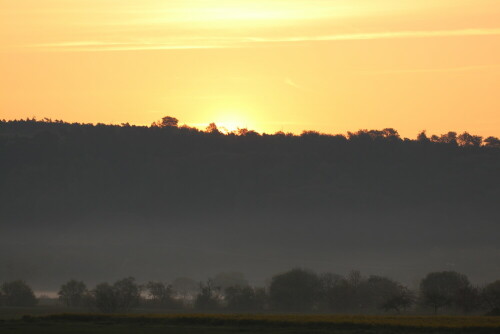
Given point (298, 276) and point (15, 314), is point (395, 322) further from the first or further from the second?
point (298, 276)

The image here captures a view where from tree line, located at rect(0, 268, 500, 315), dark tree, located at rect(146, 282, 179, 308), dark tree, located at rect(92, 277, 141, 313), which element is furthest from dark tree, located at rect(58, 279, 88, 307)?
dark tree, located at rect(92, 277, 141, 313)

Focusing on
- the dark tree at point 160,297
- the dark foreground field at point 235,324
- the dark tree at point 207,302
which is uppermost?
the dark tree at point 160,297

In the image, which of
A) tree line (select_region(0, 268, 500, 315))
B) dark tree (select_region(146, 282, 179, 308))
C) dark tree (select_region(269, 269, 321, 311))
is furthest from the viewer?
dark tree (select_region(146, 282, 179, 308))

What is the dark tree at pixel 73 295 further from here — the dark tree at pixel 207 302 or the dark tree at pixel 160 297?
the dark tree at pixel 207 302

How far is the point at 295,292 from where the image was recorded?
336 ft

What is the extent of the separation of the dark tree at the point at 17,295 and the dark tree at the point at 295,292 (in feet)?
67.9

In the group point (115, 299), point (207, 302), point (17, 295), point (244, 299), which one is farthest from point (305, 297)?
point (17, 295)

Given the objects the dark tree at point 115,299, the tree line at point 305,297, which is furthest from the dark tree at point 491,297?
the dark tree at point 115,299

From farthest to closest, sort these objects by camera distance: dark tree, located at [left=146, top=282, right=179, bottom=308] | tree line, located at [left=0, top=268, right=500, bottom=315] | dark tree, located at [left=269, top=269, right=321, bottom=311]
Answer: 1. dark tree, located at [left=146, top=282, right=179, bottom=308]
2. dark tree, located at [left=269, top=269, right=321, bottom=311]
3. tree line, located at [left=0, top=268, right=500, bottom=315]

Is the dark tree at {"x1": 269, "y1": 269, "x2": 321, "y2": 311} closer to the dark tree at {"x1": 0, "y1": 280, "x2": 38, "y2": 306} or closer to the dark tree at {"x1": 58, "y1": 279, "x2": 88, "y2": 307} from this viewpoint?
the dark tree at {"x1": 58, "y1": 279, "x2": 88, "y2": 307}

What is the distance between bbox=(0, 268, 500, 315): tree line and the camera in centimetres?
8906

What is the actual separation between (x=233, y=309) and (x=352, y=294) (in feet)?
33.3

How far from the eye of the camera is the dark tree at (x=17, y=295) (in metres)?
104

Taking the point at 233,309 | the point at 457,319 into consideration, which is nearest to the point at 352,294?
the point at 233,309
